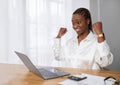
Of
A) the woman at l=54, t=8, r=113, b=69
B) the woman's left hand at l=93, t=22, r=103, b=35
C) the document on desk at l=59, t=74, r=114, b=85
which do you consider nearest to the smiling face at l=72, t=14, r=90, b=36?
the woman at l=54, t=8, r=113, b=69

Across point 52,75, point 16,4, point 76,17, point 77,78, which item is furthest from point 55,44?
point 16,4

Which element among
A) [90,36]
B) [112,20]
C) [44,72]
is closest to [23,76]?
[44,72]

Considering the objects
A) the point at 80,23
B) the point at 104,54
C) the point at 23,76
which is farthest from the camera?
the point at 80,23

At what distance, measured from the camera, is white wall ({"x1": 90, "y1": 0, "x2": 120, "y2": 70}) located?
263 cm

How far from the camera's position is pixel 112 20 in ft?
8.70

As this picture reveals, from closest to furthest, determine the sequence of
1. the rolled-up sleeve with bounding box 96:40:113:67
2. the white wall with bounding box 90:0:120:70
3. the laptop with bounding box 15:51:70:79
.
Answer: the laptop with bounding box 15:51:70:79
the rolled-up sleeve with bounding box 96:40:113:67
the white wall with bounding box 90:0:120:70

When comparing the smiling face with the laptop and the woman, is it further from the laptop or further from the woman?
the laptop

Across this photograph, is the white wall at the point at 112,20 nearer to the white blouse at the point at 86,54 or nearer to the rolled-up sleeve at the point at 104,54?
the white blouse at the point at 86,54

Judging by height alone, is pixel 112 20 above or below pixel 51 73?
above

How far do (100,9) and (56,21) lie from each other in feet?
2.07

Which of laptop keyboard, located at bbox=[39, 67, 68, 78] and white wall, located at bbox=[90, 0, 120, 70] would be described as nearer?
laptop keyboard, located at bbox=[39, 67, 68, 78]

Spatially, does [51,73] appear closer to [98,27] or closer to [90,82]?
[90,82]

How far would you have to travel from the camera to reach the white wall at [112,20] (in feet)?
8.63

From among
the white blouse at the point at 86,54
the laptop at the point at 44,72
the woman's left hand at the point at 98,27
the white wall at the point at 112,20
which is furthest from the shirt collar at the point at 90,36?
the white wall at the point at 112,20
